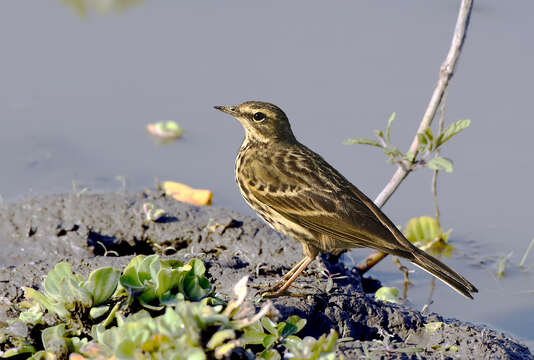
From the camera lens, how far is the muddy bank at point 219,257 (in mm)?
4238

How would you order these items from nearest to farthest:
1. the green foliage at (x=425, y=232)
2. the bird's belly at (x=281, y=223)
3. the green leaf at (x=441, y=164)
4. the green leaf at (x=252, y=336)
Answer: the green leaf at (x=252, y=336)
the bird's belly at (x=281, y=223)
the green leaf at (x=441, y=164)
the green foliage at (x=425, y=232)

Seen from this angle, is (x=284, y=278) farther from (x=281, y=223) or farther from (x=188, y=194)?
(x=188, y=194)

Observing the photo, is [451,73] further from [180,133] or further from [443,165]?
[180,133]

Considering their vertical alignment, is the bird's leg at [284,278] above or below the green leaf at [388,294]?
above

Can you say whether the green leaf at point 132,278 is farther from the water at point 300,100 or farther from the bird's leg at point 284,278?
the water at point 300,100

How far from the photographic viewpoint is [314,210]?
500cm

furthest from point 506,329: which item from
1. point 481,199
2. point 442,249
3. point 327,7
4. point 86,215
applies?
point 327,7

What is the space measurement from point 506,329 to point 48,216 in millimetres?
3303

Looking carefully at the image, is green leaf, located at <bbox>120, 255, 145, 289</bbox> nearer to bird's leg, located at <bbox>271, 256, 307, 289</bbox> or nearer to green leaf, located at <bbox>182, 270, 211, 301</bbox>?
green leaf, located at <bbox>182, 270, 211, 301</bbox>

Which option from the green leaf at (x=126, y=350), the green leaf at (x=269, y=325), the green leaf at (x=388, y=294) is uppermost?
the green leaf at (x=269, y=325)

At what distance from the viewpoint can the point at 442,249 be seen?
253 inches

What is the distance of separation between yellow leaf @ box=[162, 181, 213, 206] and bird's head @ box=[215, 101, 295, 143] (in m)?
0.89

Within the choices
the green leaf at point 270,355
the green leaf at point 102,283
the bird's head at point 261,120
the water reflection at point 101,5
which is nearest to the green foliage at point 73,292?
the green leaf at point 102,283

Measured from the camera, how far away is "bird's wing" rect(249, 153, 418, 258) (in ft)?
15.9
